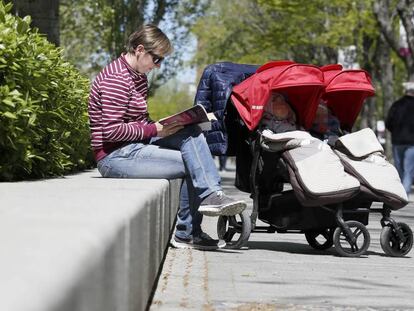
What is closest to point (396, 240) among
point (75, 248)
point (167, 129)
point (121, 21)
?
point (167, 129)

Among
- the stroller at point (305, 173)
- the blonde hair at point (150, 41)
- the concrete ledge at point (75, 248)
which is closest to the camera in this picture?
the concrete ledge at point (75, 248)

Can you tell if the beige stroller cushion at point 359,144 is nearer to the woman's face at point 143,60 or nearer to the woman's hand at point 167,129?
the woman's hand at point 167,129

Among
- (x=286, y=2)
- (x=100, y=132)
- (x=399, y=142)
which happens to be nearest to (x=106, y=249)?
(x=100, y=132)

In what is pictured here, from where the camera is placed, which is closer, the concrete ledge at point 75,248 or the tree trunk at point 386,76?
the concrete ledge at point 75,248

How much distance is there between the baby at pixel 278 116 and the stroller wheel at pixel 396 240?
1.12 meters

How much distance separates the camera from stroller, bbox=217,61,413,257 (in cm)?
860

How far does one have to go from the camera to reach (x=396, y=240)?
9.10 m

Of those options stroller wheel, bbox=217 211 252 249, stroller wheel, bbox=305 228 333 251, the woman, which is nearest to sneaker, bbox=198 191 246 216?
the woman

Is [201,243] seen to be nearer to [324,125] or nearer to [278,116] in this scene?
[278,116]

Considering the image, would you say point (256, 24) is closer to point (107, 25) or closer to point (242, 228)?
point (107, 25)

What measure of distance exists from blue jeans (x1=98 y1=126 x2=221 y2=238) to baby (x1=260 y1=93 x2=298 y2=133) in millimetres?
768

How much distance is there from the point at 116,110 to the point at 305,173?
4.98 ft

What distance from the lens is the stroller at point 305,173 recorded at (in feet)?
28.2

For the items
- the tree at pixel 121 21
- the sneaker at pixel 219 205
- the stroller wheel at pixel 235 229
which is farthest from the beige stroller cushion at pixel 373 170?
the tree at pixel 121 21
